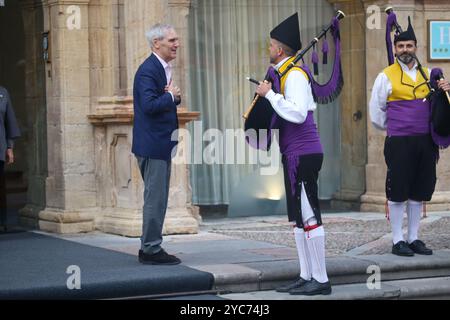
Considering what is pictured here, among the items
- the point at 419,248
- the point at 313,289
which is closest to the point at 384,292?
the point at 313,289

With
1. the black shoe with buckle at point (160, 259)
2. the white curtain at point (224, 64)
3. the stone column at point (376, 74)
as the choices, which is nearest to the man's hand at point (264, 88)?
the black shoe with buckle at point (160, 259)

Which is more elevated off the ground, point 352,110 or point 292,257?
point 352,110

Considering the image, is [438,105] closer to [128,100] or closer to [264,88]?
[264,88]

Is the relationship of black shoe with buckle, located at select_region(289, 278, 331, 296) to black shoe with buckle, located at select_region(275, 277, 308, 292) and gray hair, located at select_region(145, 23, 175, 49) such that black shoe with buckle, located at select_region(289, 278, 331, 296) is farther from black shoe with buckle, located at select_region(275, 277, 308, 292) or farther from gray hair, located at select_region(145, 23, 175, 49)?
gray hair, located at select_region(145, 23, 175, 49)

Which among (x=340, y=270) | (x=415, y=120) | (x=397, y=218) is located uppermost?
(x=415, y=120)

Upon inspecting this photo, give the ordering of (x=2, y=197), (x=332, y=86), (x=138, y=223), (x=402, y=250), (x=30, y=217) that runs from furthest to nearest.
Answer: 1. (x=30, y=217)
2. (x=2, y=197)
3. (x=138, y=223)
4. (x=402, y=250)
5. (x=332, y=86)

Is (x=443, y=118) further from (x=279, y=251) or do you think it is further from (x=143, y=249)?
(x=143, y=249)

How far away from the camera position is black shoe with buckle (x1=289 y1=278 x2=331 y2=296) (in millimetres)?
8438

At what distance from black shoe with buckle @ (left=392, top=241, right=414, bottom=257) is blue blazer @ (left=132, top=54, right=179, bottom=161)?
217 centimetres

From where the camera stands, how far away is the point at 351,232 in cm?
1167

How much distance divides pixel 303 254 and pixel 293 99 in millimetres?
1177

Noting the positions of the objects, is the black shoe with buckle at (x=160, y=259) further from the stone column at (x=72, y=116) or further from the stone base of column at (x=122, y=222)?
the stone column at (x=72, y=116)

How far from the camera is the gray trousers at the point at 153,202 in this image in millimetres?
9281
